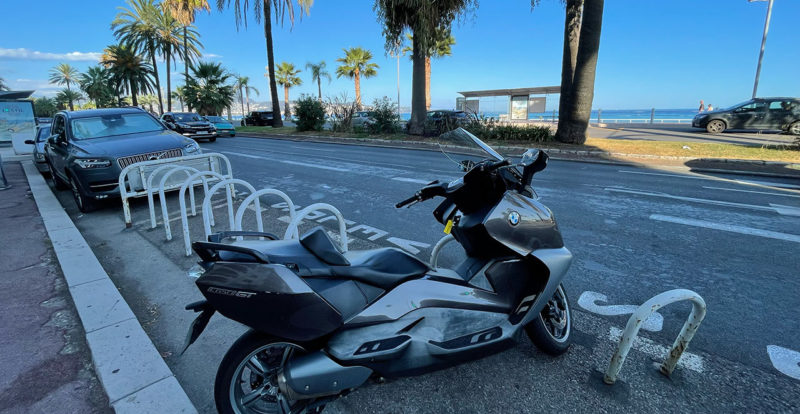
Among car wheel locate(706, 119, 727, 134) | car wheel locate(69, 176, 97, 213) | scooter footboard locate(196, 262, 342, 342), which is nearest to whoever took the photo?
scooter footboard locate(196, 262, 342, 342)

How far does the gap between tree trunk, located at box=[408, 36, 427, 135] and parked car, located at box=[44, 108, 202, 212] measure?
12.5m

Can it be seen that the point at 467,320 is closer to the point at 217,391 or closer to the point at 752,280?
the point at 217,391

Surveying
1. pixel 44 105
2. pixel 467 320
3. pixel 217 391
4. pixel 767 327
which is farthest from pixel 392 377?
pixel 44 105

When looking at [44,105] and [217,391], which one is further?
[44,105]

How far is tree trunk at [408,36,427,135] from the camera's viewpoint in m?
17.8

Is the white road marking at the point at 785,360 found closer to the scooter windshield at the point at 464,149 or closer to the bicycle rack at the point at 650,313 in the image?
the bicycle rack at the point at 650,313

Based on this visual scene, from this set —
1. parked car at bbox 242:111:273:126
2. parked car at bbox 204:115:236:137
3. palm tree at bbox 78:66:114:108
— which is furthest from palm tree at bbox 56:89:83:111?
parked car at bbox 204:115:236:137

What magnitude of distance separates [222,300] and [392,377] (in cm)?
91

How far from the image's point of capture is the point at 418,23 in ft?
56.2

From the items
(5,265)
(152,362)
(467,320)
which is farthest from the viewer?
(5,265)

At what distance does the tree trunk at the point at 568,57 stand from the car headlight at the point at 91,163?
1367cm

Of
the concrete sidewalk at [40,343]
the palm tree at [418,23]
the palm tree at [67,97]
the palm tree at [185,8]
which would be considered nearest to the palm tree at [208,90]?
the palm tree at [185,8]

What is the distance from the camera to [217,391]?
184 cm

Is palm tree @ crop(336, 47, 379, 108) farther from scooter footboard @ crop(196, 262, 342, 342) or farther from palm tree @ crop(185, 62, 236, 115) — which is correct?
scooter footboard @ crop(196, 262, 342, 342)
